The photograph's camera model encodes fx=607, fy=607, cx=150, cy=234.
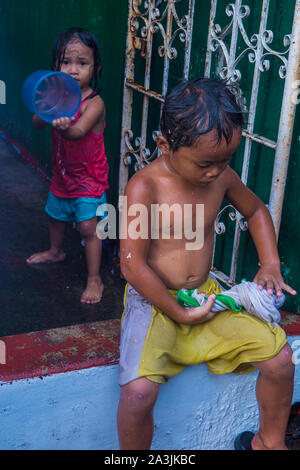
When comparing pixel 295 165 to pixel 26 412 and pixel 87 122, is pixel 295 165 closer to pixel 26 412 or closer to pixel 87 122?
pixel 87 122

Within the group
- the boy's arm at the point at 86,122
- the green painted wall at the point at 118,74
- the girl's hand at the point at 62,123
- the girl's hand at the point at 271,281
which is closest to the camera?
the girl's hand at the point at 271,281

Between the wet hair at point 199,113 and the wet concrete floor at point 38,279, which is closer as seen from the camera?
the wet hair at point 199,113

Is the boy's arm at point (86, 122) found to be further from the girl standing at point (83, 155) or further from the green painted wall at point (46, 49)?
the green painted wall at point (46, 49)

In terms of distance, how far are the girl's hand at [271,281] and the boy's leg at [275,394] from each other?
8.1 inches

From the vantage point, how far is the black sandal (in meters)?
2.48

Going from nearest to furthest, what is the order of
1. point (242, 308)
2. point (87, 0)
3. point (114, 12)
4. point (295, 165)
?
point (242, 308) < point (295, 165) < point (114, 12) < point (87, 0)

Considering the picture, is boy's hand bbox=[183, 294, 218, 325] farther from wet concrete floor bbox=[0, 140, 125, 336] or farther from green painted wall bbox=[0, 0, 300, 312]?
wet concrete floor bbox=[0, 140, 125, 336]

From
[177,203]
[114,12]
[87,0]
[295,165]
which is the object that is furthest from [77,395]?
[87,0]

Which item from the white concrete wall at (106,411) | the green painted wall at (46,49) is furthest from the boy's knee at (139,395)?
the green painted wall at (46,49)

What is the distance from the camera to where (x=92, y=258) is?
3.58 m

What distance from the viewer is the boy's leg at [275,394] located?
2160 mm

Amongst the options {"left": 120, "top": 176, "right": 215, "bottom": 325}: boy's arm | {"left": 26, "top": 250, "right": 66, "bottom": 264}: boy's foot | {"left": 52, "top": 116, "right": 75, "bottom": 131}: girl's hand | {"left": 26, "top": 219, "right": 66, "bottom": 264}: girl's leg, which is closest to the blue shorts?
{"left": 26, "top": 219, "right": 66, "bottom": 264}: girl's leg

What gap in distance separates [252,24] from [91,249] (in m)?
1.53

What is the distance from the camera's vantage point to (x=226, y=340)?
225 cm
